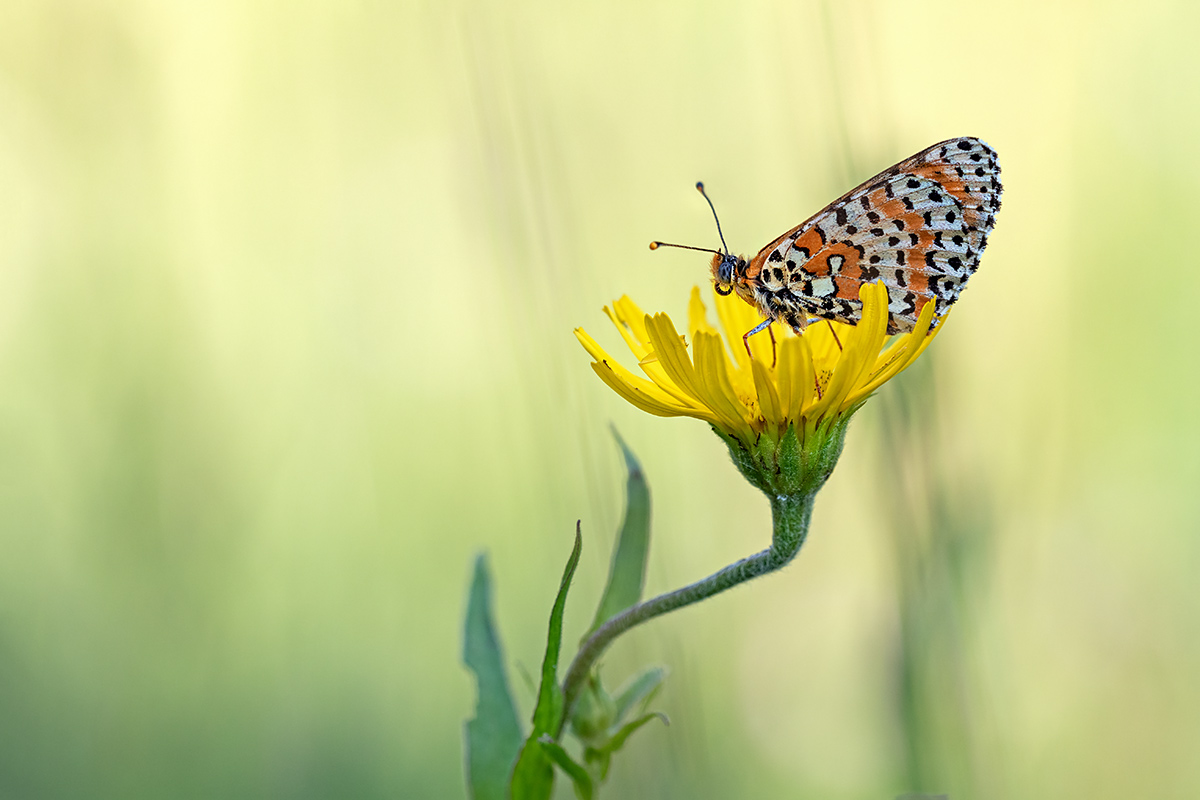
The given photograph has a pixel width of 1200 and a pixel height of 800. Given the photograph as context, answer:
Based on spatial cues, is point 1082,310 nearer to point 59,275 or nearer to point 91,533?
point 91,533

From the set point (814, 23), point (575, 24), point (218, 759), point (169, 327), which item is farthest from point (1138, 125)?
point (218, 759)

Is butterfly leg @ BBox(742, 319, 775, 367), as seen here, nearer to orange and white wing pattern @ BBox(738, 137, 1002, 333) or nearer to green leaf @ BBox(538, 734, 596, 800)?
orange and white wing pattern @ BBox(738, 137, 1002, 333)

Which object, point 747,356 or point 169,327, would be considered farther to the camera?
point 169,327

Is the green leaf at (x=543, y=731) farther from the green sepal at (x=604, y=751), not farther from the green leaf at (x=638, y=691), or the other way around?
the green leaf at (x=638, y=691)

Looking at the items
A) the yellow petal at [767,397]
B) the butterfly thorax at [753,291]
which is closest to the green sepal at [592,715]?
the yellow petal at [767,397]

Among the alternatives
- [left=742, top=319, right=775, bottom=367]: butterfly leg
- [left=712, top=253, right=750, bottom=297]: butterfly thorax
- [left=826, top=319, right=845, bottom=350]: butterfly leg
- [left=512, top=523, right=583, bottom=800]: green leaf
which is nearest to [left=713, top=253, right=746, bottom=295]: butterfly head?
[left=712, top=253, right=750, bottom=297]: butterfly thorax
